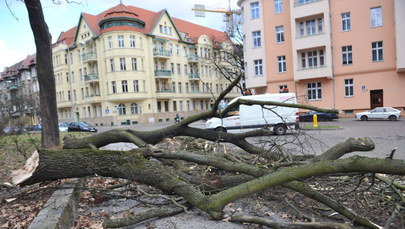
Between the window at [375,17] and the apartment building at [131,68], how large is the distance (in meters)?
16.5

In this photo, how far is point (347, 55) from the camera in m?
27.2

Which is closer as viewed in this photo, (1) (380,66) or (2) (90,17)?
(1) (380,66)

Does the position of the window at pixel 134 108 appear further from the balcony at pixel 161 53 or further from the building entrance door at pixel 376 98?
the building entrance door at pixel 376 98

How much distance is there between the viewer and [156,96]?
145 ft

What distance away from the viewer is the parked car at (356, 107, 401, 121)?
21.9 m

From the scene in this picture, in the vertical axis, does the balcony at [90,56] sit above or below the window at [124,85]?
above

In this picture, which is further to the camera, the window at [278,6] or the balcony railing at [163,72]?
the balcony railing at [163,72]

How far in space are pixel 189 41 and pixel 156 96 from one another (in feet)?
43.6

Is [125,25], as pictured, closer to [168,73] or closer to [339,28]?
[168,73]

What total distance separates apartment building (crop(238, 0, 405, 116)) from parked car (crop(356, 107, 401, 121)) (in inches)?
121

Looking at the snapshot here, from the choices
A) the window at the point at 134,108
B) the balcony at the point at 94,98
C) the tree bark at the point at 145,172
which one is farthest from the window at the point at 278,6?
the tree bark at the point at 145,172

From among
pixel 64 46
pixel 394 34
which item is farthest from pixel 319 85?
pixel 64 46

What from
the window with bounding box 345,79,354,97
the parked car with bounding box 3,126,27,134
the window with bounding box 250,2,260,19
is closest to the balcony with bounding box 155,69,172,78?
the window with bounding box 250,2,260,19

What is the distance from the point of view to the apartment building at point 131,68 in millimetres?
41125
